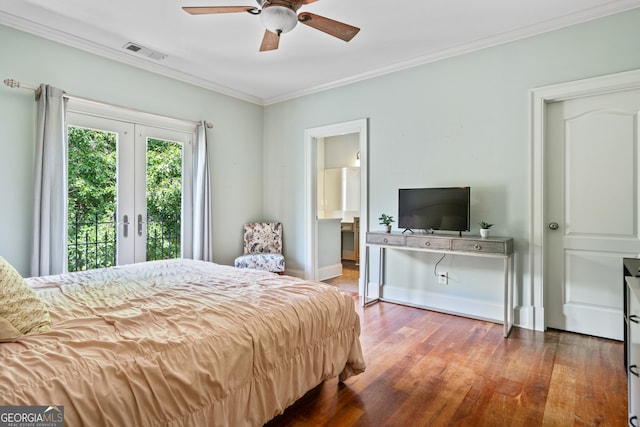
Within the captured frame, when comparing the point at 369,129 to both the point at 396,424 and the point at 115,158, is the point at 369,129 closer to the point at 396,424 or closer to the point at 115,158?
the point at 115,158

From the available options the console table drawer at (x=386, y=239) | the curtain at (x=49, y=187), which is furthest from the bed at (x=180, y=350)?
the console table drawer at (x=386, y=239)

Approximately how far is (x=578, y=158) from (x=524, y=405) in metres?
2.24

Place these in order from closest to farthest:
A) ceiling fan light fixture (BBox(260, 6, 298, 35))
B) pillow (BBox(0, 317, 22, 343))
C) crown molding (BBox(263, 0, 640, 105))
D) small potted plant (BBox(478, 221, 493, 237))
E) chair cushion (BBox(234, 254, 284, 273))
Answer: pillow (BBox(0, 317, 22, 343)) < ceiling fan light fixture (BBox(260, 6, 298, 35)) < crown molding (BBox(263, 0, 640, 105)) < small potted plant (BBox(478, 221, 493, 237)) < chair cushion (BBox(234, 254, 284, 273))

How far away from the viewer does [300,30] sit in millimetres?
3219

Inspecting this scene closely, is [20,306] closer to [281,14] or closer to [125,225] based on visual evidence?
[281,14]

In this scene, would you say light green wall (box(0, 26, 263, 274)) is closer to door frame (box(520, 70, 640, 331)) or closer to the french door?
the french door

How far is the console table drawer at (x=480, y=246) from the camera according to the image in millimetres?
3023

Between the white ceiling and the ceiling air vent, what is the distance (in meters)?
0.06

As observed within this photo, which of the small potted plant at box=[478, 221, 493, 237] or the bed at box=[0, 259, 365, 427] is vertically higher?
the small potted plant at box=[478, 221, 493, 237]

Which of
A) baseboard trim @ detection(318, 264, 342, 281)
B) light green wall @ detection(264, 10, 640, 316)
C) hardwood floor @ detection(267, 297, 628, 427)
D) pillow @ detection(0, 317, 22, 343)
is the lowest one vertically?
hardwood floor @ detection(267, 297, 628, 427)

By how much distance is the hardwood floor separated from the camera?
1852 millimetres

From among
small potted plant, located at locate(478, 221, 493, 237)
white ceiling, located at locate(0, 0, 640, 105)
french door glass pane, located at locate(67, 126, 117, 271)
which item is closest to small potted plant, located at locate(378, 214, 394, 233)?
small potted plant, located at locate(478, 221, 493, 237)

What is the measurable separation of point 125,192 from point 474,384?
376 cm

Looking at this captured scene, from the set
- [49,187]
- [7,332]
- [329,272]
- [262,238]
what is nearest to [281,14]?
[7,332]
